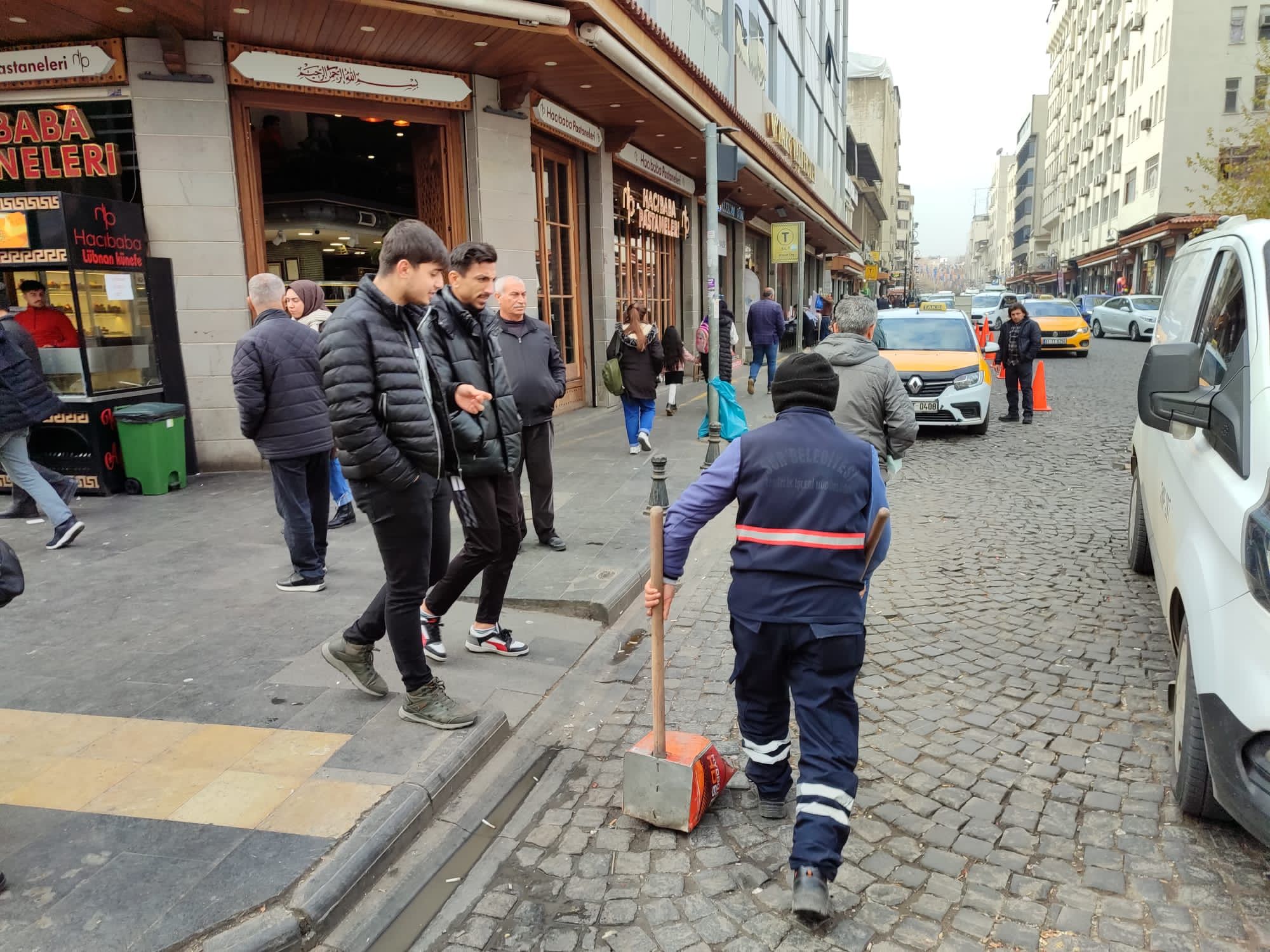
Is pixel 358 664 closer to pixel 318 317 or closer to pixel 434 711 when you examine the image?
pixel 434 711

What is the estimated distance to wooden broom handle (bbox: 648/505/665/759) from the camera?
294 centimetres

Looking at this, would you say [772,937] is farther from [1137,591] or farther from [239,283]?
[239,283]

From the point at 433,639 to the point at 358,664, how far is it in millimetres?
634

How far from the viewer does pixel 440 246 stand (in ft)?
11.9

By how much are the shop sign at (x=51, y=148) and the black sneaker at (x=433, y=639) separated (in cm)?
708

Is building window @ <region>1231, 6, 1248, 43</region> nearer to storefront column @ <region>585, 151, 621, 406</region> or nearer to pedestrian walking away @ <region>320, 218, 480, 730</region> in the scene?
storefront column @ <region>585, 151, 621, 406</region>

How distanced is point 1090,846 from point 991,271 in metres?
183

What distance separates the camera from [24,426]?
6578 mm

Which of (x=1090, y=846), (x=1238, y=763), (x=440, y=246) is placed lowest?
(x=1090, y=846)

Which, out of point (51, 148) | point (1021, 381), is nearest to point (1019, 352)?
point (1021, 381)

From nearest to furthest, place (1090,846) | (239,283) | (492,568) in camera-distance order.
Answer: (1090,846), (492,568), (239,283)

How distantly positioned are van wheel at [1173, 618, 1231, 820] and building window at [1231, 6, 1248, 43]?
179 ft

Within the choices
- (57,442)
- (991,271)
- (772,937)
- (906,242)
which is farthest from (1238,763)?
(991,271)

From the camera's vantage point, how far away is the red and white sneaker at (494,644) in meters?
4.74
